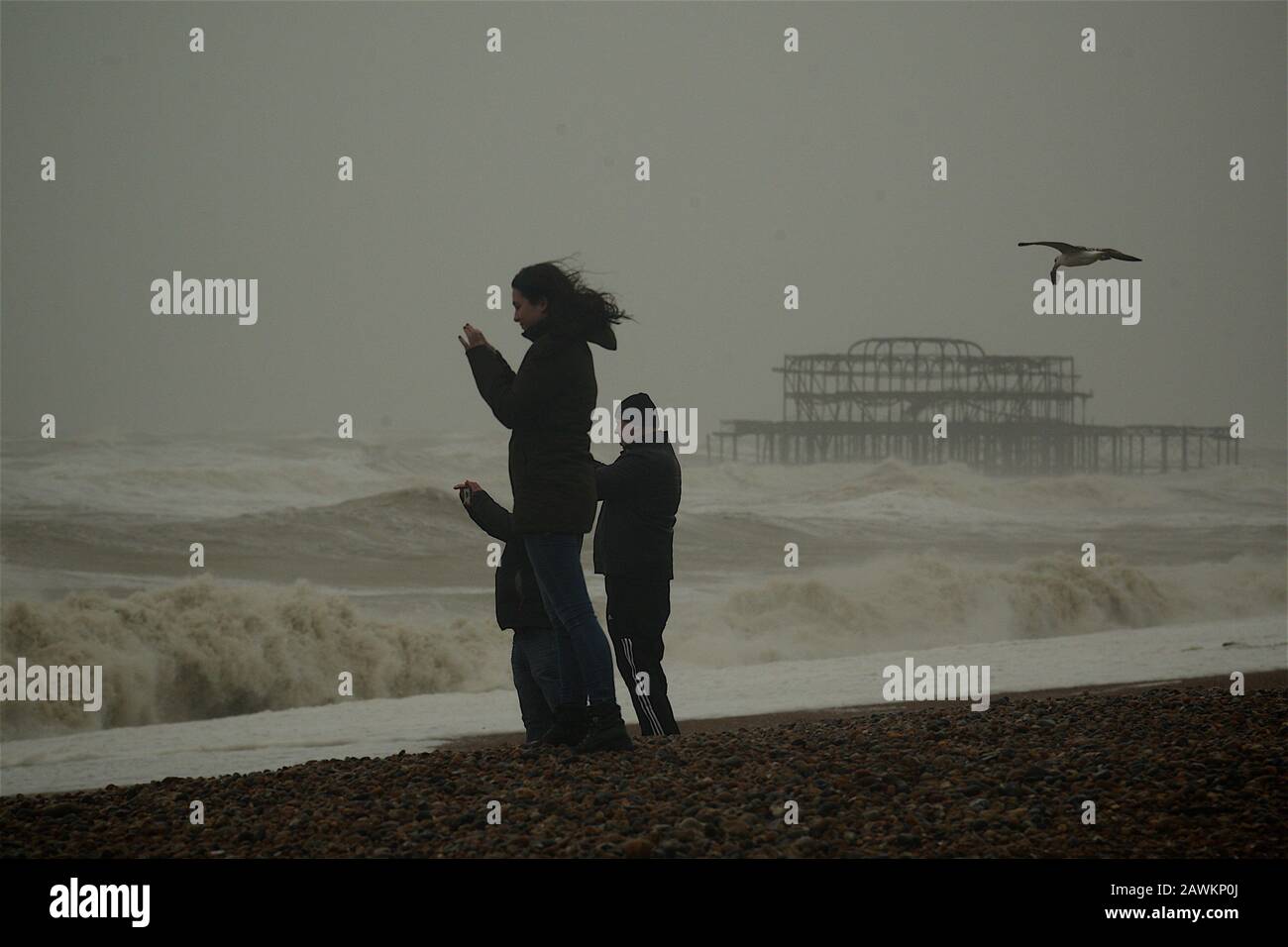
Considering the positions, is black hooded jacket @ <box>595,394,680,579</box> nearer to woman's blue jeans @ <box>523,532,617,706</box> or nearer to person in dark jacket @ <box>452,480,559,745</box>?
person in dark jacket @ <box>452,480,559,745</box>

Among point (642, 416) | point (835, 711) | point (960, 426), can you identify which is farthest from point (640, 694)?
point (960, 426)

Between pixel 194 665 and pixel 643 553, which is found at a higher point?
pixel 643 553

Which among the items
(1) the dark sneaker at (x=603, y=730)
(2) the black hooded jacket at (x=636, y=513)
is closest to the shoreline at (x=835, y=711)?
(2) the black hooded jacket at (x=636, y=513)

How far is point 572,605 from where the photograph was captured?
523 cm

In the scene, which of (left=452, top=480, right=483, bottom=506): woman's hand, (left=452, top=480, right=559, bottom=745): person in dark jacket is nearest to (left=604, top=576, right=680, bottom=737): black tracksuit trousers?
(left=452, top=480, right=559, bottom=745): person in dark jacket

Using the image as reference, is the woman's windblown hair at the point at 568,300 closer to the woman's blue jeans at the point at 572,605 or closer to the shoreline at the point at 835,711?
the woman's blue jeans at the point at 572,605

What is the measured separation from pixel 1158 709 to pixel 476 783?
3.01 metres

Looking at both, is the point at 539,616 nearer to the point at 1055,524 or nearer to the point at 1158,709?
the point at 1158,709

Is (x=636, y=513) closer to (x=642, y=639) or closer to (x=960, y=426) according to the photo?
(x=642, y=639)

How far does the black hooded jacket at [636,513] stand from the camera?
628 cm

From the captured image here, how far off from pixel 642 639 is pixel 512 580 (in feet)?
2.47

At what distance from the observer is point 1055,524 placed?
45.4m

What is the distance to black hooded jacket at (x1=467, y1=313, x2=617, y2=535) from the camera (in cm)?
507
